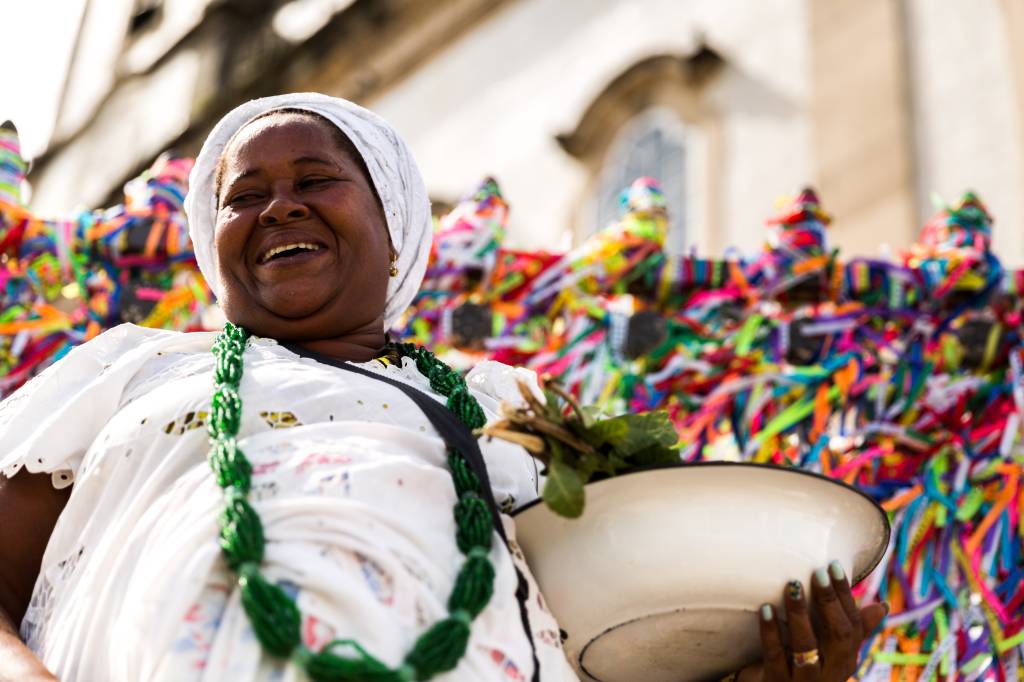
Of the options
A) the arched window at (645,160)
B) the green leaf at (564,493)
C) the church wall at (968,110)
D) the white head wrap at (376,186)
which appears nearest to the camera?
the green leaf at (564,493)

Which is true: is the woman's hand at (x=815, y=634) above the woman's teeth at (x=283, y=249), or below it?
below

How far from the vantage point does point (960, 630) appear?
132 inches

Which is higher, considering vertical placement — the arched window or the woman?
the arched window

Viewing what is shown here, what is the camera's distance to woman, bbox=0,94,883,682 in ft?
5.54

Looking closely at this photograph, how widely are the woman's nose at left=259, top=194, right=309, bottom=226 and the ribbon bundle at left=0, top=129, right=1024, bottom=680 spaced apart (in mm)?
1543

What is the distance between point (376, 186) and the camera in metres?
2.36

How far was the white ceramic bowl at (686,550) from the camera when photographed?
1.94 m

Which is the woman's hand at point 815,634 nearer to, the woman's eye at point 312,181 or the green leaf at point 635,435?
the green leaf at point 635,435

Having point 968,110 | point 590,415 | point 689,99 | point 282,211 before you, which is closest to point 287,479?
point 590,415

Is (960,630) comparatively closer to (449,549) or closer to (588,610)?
(588,610)

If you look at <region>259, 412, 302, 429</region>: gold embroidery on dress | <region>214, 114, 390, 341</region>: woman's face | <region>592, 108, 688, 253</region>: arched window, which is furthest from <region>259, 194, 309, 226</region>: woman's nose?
<region>592, 108, 688, 253</region>: arched window

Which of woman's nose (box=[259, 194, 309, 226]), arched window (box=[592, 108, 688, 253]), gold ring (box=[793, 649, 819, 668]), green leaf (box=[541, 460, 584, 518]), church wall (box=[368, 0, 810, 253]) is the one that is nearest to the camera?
green leaf (box=[541, 460, 584, 518])

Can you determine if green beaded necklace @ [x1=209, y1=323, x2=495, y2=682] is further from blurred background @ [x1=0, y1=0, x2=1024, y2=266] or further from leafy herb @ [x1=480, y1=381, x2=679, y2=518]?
blurred background @ [x1=0, y1=0, x2=1024, y2=266]

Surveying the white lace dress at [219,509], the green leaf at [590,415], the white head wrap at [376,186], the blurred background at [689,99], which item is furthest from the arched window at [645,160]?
the white lace dress at [219,509]
